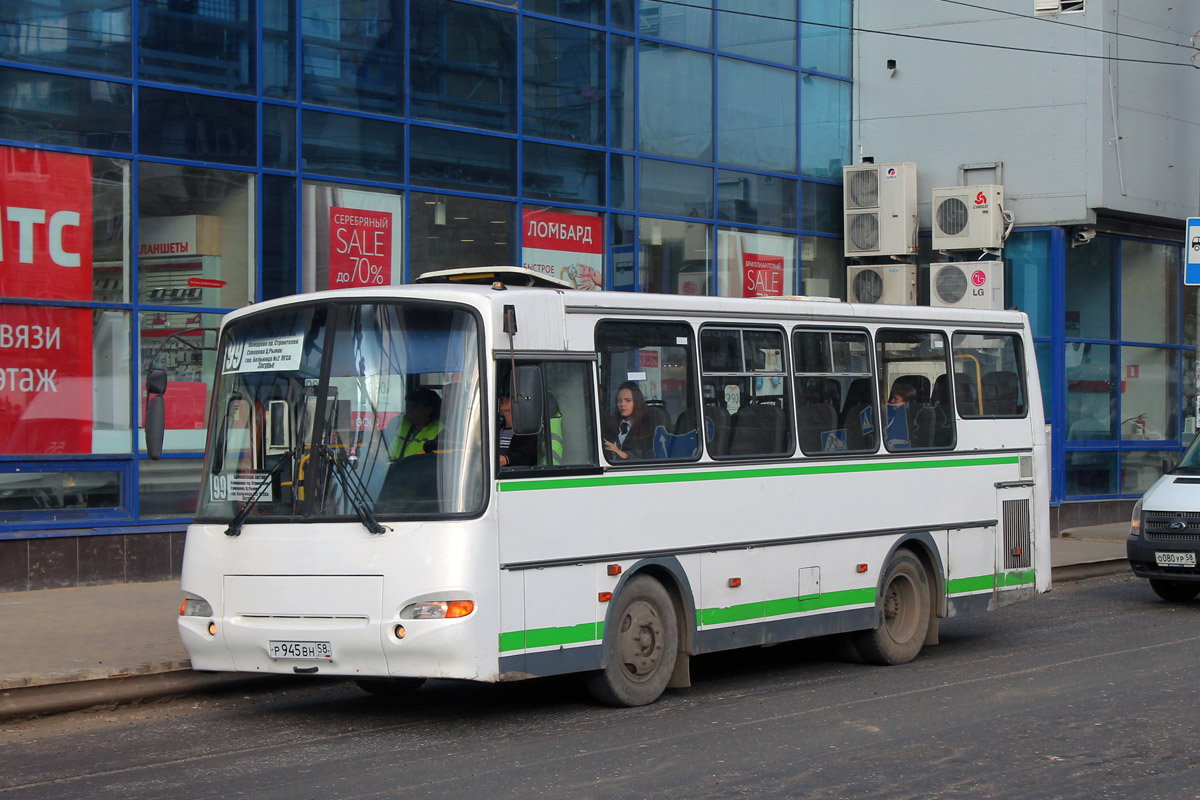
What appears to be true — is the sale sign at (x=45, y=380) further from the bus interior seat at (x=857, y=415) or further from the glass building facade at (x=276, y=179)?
the bus interior seat at (x=857, y=415)

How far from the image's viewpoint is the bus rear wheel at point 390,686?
10.0 meters

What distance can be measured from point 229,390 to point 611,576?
2672 millimetres

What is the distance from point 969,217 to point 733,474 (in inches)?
560

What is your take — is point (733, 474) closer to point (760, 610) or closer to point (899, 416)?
point (760, 610)

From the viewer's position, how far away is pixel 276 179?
651 inches

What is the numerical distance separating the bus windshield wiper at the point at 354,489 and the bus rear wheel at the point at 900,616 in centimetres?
458

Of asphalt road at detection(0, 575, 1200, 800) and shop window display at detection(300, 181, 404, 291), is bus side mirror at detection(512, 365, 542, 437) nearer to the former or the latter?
asphalt road at detection(0, 575, 1200, 800)

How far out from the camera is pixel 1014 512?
41.5 ft

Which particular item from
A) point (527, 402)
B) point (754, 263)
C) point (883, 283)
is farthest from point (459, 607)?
point (883, 283)

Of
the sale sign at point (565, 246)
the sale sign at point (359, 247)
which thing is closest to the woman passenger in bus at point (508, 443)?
the sale sign at point (359, 247)

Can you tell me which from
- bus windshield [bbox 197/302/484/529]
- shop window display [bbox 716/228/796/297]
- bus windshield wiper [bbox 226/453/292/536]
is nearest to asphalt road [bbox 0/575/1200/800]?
bus windshield wiper [bbox 226/453/292/536]

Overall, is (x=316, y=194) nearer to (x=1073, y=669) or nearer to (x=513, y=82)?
(x=513, y=82)

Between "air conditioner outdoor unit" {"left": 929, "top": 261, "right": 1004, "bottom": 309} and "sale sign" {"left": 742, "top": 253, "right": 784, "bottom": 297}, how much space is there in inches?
96.8

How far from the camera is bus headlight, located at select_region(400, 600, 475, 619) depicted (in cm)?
829
